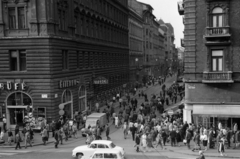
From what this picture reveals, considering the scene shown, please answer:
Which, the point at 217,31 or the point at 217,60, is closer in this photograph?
the point at 217,31

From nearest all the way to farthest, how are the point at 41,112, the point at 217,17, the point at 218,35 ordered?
the point at 218,35, the point at 217,17, the point at 41,112

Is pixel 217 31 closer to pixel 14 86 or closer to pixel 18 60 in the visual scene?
pixel 18 60

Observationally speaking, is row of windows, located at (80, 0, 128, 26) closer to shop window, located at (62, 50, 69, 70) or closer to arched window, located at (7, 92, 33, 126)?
shop window, located at (62, 50, 69, 70)

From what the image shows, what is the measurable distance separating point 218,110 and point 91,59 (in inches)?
969

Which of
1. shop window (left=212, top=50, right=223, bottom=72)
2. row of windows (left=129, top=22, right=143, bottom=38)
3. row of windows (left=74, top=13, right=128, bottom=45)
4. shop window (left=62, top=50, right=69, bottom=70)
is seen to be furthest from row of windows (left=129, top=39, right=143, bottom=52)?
shop window (left=212, top=50, right=223, bottom=72)

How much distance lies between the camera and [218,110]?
29.1 m

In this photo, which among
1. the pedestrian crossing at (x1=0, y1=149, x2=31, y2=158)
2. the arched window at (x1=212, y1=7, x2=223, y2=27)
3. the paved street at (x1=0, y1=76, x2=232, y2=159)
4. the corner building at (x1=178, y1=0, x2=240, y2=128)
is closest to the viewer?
the paved street at (x1=0, y1=76, x2=232, y2=159)

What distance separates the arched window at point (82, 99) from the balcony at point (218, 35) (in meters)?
20.0

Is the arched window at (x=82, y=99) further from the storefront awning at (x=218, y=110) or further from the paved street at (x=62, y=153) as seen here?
the storefront awning at (x=218, y=110)

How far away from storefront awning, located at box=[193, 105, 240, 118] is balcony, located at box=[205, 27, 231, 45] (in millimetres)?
5626

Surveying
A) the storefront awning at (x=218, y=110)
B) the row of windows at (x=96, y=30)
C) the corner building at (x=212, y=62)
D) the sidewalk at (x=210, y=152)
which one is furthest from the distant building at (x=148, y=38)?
the sidewalk at (x=210, y=152)

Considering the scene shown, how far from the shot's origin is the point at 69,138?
32.1 metres

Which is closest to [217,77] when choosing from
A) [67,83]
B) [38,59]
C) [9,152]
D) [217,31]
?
[217,31]

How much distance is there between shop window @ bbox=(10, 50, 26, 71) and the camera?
34.3 metres
